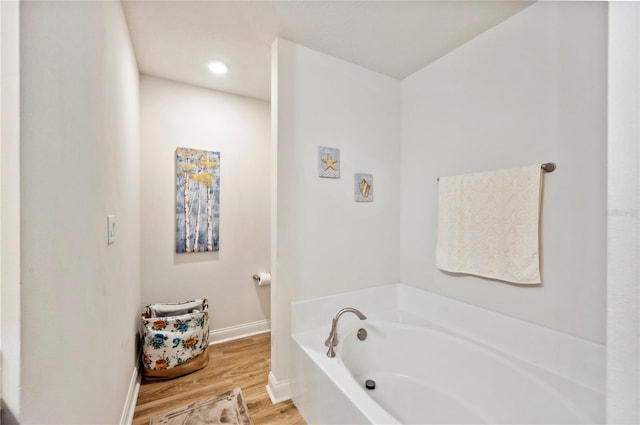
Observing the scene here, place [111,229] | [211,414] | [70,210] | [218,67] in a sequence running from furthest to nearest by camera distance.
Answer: [218,67], [211,414], [111,229], [70,210]

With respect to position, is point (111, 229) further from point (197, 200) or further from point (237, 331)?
point (237, 331)

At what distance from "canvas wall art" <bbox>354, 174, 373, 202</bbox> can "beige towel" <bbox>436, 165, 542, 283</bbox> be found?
0.53m

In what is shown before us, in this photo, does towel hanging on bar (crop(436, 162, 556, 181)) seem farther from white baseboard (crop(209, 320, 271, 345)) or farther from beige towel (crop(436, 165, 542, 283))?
white baseboard (crop(209, 320, 271, 345))

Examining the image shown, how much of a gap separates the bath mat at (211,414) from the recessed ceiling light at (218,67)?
2.47 m

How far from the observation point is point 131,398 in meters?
1.66

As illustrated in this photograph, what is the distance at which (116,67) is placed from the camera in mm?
1370

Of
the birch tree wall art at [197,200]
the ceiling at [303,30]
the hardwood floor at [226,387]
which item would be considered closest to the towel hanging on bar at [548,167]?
the ceiling at [303,30]

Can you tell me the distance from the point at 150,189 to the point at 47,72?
179 cm

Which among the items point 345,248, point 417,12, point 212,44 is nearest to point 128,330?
point 345,248

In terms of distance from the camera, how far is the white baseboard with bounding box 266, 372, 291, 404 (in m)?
1.77

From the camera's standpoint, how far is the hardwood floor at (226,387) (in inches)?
64.8

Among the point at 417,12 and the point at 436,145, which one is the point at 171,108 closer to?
the point at 417,12

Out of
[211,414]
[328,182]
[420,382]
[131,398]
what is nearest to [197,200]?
[328,182]
